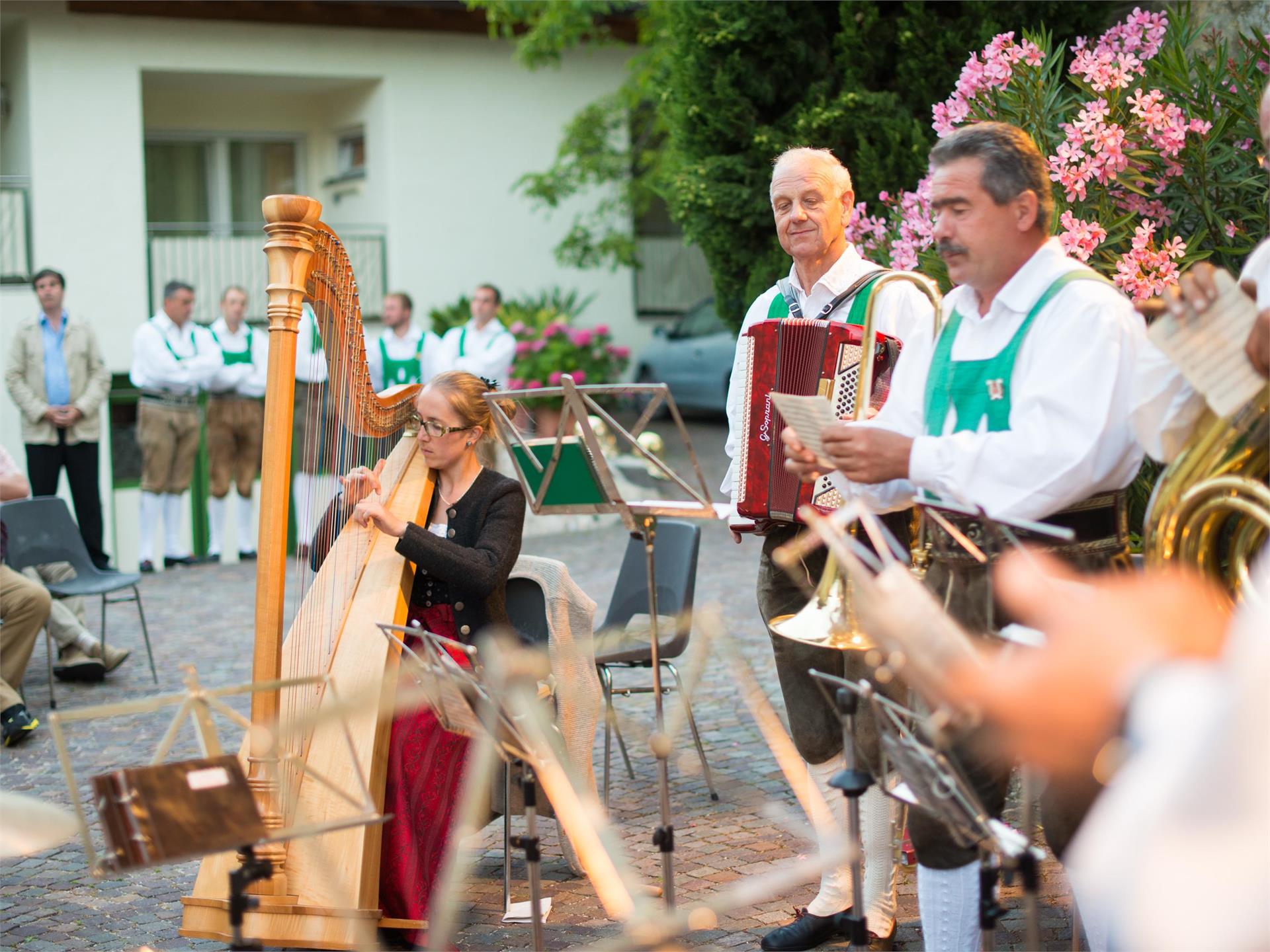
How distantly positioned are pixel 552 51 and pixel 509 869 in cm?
1047

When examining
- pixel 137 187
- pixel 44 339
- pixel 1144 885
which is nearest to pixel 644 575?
pixel 1144 885

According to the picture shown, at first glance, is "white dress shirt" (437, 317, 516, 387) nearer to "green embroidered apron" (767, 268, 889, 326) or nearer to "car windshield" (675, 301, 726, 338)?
"car windshield" (675, 301, 726, 338)

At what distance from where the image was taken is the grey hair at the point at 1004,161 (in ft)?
9.18

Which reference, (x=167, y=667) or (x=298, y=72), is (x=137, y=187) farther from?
(x=167, y=667)

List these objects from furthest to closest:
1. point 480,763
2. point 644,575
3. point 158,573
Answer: point 158,573 → point 644,575 → point 480,763

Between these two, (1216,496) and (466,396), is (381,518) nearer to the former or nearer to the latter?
(466,396)

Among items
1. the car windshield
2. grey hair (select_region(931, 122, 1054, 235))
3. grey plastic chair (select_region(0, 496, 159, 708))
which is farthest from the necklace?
the car windshield

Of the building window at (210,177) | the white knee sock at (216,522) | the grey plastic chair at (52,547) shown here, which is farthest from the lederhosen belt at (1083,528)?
the building window at (210,177)

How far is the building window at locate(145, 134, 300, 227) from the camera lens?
15.9 meters

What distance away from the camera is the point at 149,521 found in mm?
10602

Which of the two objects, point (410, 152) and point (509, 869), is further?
point (410, 152)

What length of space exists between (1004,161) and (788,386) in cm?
98

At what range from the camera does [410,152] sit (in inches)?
604

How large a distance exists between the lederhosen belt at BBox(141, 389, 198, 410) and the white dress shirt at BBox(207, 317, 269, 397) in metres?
0.27
